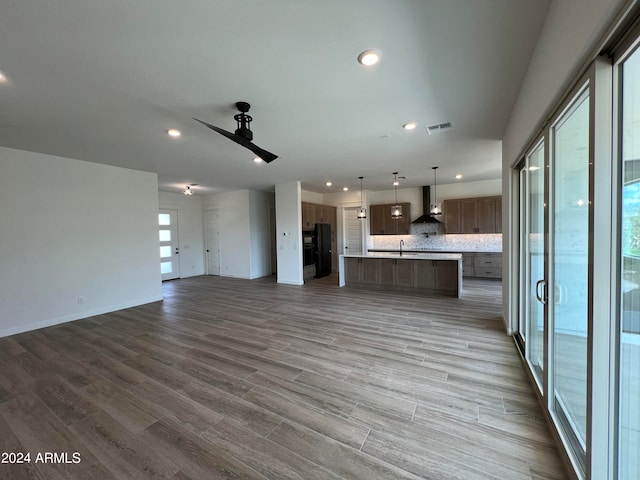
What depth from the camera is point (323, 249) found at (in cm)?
859

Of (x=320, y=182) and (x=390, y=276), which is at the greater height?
(x=320, y=182)

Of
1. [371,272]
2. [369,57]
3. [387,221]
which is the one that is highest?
[369,57]

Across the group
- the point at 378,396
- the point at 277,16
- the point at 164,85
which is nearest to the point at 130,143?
the point at 164,85

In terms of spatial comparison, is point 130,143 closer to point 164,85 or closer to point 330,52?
point 164,85

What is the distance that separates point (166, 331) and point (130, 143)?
2860 mm

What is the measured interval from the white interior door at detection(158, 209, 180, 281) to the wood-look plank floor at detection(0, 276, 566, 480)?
13.8 ft

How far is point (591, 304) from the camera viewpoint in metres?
1.25

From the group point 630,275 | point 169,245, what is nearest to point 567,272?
point 630,275

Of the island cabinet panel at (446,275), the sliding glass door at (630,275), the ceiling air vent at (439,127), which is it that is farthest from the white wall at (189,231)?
the sliding glass door at (630,275)

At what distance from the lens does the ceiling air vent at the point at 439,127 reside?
3436 millimetres

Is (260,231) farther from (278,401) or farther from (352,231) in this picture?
(278,401)

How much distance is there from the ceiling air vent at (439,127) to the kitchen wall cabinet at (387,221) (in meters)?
4.91

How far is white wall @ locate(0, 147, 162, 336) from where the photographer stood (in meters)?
4.05

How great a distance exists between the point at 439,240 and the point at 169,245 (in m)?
8.63
